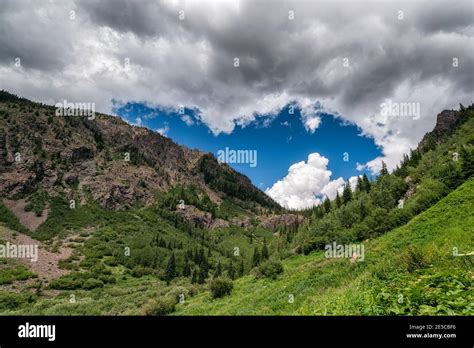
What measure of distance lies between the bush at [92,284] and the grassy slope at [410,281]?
10120 cm

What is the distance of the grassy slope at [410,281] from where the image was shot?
9.54m

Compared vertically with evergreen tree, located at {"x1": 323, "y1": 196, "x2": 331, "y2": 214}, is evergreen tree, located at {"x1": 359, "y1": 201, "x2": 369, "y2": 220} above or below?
below

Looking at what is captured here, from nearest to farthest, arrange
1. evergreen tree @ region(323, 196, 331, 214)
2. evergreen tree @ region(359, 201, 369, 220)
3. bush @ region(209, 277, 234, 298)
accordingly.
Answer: bush @ region(209, 277, 234, 298) → evergreen tree @ region(359, 201, 369, 220) → evergreen tree @ region(323, 196, 331, 214)

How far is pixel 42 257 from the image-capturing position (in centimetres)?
14188

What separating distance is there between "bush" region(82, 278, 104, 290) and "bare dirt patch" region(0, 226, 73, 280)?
17.0 m

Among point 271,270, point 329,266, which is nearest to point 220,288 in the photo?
point 271,270

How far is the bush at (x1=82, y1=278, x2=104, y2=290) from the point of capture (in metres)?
116

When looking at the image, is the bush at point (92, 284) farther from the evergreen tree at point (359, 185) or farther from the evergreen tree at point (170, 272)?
the evergreen tree at point (359, 185)

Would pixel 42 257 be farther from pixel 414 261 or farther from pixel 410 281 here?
pixel 410 281

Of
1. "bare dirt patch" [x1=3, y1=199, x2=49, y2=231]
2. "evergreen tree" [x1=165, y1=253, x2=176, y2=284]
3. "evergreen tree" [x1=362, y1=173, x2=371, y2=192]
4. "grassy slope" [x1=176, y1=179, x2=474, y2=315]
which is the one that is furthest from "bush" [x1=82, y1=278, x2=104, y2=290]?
"evergreen tree" [x1=362, y1=173, x2=371, y2=192]

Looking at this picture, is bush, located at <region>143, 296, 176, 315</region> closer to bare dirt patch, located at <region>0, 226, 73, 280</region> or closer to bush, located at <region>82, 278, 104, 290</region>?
bush, located at <region>82, 278, 104, 290</region>
